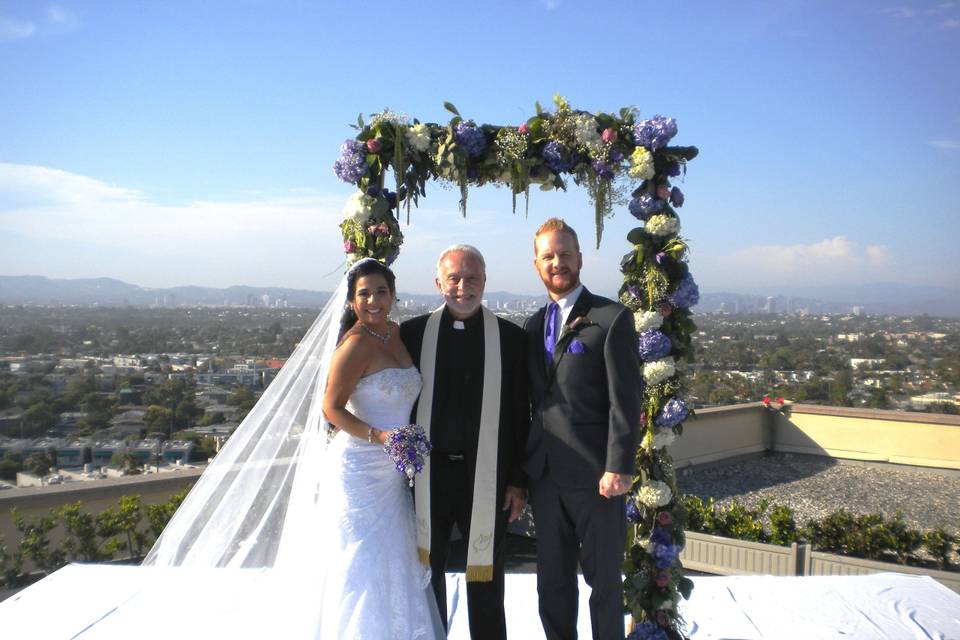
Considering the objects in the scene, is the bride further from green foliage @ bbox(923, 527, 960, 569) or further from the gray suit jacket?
green foliage @ bbox(923, 527, 960, 569)

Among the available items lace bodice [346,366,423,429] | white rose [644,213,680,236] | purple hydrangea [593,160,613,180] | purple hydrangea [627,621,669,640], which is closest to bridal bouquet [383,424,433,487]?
lace bodice [346,366,423,429]

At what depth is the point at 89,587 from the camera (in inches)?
195

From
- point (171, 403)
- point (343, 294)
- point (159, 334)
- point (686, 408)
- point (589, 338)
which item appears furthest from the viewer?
point (159, 334)

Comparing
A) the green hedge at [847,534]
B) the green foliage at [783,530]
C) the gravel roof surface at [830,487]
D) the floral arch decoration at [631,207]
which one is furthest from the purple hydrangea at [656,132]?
the gravel roof surface at [830,487]

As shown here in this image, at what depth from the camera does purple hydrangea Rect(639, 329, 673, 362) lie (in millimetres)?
3740

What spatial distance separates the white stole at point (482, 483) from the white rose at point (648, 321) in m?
0.89

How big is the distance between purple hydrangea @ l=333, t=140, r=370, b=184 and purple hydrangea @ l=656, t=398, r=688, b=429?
85.9 inches

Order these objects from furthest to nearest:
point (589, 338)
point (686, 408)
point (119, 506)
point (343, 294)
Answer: point (119, 506) < point (686, 408) < point (343, 294) < point (589, 338)

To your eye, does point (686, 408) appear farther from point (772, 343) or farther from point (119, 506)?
point (772, 343)

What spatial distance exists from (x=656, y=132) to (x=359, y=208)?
171 cm

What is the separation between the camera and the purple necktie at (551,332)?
339 cm

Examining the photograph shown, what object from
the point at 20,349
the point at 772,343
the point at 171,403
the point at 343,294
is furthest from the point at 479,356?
the point at 772,343

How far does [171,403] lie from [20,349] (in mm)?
7540

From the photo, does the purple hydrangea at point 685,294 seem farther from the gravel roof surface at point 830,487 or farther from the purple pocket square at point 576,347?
the gravel roof surface at point 830,487
